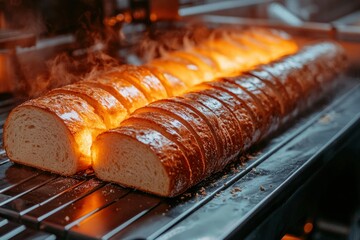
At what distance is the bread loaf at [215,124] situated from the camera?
110 inches

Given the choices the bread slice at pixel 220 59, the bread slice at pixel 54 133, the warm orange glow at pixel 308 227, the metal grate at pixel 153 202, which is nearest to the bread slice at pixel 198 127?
the metal grate at pixel 153 202

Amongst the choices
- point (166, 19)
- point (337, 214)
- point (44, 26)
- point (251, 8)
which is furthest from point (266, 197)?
point (251, 8)

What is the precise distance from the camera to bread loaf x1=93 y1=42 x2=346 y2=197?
280 centimetres

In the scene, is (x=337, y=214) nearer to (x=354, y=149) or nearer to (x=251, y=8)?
(x=354, y=149)

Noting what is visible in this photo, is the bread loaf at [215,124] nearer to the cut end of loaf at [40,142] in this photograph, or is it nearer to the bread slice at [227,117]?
the bread slice at [227,117]

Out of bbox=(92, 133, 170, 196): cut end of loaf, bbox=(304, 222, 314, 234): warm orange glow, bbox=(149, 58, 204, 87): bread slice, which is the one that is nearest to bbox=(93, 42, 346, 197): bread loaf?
bbox=(92, 133, 170, 196): cut end of loaf

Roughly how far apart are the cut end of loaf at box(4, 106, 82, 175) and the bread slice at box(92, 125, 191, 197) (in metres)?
0.20

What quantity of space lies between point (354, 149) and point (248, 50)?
58.1 inches

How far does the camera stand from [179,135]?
2926 millimetres

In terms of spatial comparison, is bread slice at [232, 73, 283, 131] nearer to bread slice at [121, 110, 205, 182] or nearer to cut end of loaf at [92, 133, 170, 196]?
bread slice at [121, 110, 205, 182]

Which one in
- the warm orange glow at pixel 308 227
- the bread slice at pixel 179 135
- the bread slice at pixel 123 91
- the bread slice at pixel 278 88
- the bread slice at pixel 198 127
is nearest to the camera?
the bread slice at pixel 179 135

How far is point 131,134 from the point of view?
9.22 feet

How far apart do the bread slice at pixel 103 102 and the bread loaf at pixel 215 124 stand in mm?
218

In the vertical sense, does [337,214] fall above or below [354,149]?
below
